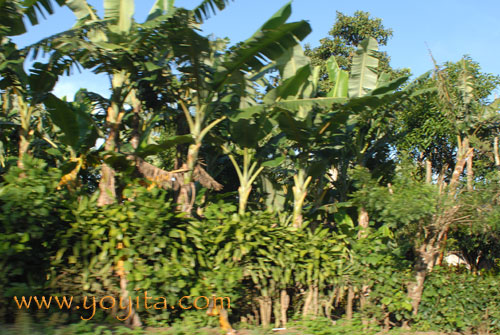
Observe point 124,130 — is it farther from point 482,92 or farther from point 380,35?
point 380,35

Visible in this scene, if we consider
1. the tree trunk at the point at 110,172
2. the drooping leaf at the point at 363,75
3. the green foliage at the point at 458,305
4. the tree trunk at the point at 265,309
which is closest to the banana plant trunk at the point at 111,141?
the tree trunk at the point at 110,172

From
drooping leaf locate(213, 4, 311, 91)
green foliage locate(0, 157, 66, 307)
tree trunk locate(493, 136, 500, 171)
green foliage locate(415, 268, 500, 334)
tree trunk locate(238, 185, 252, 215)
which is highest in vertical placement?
drooping leaf locate(213, 4, 311, 91)

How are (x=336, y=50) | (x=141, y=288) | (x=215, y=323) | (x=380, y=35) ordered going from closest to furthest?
1. (x=141, y=288)
2. (x=215, y=323)
3. (x=336, y=50)
4. (x=380, y=35)

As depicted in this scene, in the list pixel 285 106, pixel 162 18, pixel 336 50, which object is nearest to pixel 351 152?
pixel 285 106

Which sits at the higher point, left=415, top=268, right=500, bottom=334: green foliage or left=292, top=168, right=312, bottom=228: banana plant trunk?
left=292, top=168, right=312, bottom=228: banana plant trunk

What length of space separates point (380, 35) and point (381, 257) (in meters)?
13.7

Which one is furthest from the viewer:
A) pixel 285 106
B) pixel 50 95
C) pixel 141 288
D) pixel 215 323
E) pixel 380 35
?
pixel 380 35

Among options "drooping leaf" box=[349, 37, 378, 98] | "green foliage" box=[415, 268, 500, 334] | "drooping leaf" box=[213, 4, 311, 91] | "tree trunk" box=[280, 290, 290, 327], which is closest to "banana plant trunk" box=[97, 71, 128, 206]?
"drooping leaf" box=[213, 4, 311, 91]

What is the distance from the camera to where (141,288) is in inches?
230

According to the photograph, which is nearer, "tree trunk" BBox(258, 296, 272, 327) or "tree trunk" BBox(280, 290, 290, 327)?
"tree trunk" BBox(258, 296, 272, 327)

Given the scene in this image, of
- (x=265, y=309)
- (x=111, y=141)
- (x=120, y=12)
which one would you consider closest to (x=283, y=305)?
(x=265, y=309)

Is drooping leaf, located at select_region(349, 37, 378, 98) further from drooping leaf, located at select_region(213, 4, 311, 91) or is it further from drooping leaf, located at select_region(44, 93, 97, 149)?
drooping leaf, located at select_region(44, 93, 97, 149)

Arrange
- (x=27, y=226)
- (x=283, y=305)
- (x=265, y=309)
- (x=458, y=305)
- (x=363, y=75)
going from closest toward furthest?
1. (x=27, y=226)
2. (x=265, y=309)
3. (x=283, y=305)
4. (x=458, y=305)
5. (x=363, y=75)

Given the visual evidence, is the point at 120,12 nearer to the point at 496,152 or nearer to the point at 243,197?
the point at 243,197
